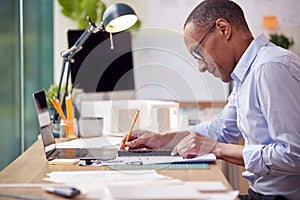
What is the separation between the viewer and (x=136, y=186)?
54.9 inches

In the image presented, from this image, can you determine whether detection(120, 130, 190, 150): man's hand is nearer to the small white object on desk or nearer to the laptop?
the laptop

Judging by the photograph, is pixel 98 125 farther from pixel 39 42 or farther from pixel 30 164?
pixel 39 42

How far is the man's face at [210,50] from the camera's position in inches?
76.0

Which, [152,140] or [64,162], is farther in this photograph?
[152,140]

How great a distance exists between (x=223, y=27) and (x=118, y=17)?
1.29 feet

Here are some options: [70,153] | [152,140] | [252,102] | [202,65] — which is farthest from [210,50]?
[70,153]

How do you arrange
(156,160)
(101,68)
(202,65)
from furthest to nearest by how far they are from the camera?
(101,68) < (202,65) < (156,160)

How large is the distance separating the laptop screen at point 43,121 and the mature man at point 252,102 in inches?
10.4

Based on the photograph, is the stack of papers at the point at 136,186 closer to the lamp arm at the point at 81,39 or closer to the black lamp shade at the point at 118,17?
the black lamp shade at the point at 118,17

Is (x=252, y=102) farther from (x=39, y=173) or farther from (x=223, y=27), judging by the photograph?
(x=39, y=173)

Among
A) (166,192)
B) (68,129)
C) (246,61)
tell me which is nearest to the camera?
(166,192)

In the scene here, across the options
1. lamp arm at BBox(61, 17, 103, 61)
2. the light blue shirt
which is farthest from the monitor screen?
the light blue shirt

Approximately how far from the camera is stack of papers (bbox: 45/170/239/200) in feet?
4.30

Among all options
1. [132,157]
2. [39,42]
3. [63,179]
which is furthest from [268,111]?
[39,42]
